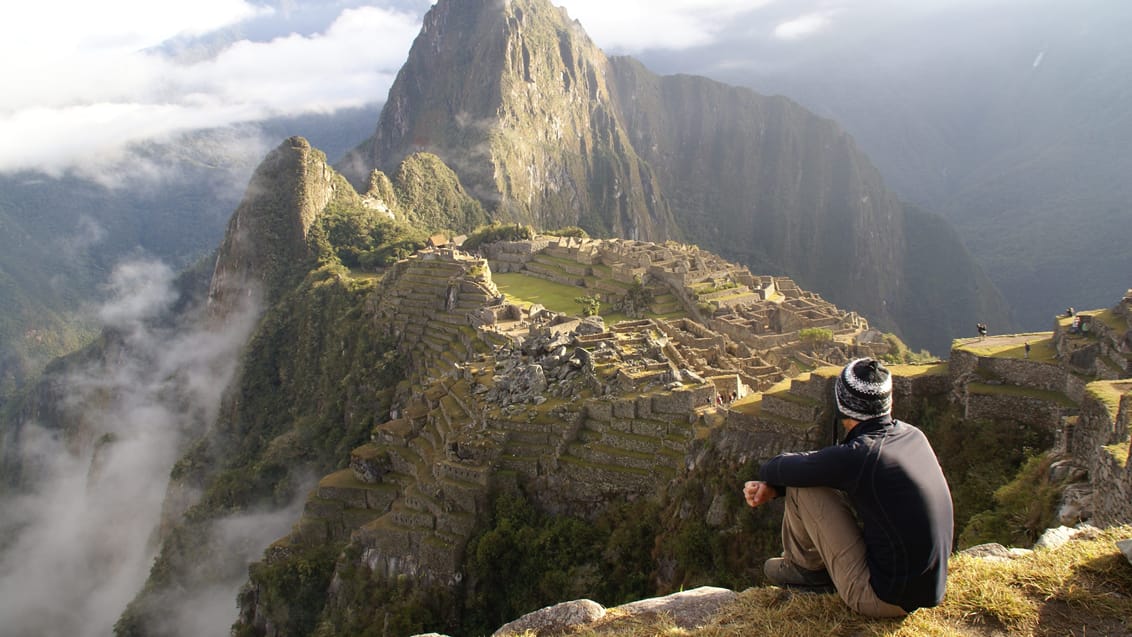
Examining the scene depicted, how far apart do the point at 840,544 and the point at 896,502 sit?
1.95 ft

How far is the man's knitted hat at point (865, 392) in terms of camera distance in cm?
509

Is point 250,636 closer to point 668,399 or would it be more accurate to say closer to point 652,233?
point 668,399

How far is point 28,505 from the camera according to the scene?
83125mm

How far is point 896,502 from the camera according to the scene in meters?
4.88

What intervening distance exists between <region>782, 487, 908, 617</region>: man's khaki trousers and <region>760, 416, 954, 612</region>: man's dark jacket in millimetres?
85

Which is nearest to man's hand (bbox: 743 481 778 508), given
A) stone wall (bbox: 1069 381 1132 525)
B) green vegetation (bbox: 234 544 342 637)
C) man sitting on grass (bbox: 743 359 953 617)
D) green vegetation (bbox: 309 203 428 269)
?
man sitting on grass (bbox: 743 359 953 617)

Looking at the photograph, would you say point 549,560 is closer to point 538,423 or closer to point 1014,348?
point 538,423

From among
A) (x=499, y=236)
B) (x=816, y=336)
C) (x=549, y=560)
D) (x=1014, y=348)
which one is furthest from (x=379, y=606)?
(x=499, y=236)

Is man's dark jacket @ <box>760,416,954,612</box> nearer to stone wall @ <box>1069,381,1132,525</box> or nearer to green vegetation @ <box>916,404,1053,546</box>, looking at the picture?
stone wall @ <box>1069,381,1132,525</box>

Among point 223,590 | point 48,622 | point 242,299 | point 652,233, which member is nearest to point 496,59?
point 652,233

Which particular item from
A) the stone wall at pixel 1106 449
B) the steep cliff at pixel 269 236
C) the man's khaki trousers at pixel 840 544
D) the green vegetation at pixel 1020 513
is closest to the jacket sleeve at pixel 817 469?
the man's khaki trousers at pixel 840 544

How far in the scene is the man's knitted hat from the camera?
5.09 m

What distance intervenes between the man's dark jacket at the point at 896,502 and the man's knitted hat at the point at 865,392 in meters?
0.09

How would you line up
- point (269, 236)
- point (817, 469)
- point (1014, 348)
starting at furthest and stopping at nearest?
point (269, 236) → point (1014, 348) → point (817, 469)
